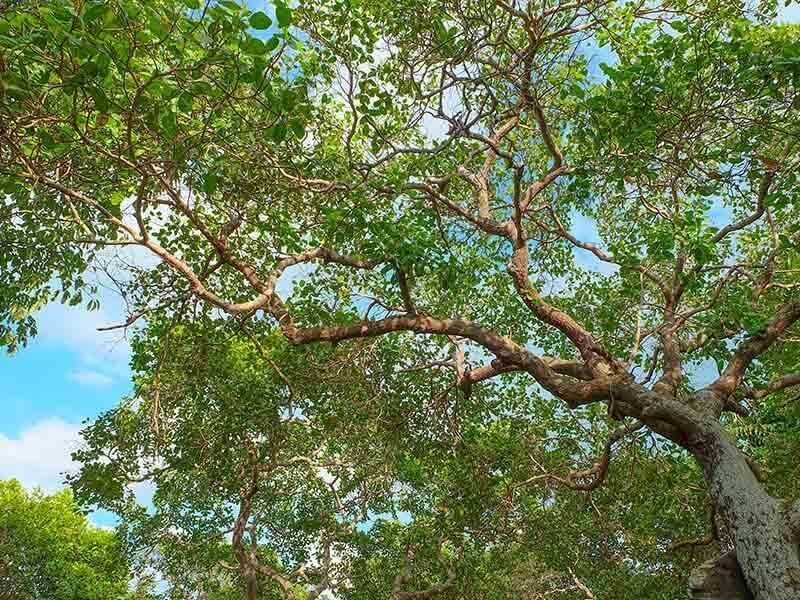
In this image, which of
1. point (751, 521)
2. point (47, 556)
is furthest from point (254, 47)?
point (47, 556)

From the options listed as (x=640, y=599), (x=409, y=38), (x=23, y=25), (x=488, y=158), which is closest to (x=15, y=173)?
(x=23, y=25)

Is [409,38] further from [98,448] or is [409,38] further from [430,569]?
[430,569]

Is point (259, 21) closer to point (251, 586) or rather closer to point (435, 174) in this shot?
point (435, 174)

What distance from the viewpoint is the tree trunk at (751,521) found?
5.17 m

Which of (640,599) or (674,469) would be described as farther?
(640,599)

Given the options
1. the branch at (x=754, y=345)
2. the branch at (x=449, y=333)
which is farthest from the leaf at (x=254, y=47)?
the branch at (x=754, y=345)

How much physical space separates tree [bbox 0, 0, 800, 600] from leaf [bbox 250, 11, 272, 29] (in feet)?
0.74

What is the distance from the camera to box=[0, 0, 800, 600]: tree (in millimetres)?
4762

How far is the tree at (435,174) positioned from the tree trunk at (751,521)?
0.06 feet

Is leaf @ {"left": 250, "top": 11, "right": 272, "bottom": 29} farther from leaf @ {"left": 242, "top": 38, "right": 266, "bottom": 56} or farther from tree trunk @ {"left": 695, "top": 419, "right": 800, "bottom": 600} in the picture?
tree trunk @ {"left": 695, "top": 419, "right": 800, "bottom": 600}

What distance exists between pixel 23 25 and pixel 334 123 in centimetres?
554

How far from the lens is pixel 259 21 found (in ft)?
10.4

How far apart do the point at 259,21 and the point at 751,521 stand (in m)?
5.62

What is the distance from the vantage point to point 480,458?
1005 cm
